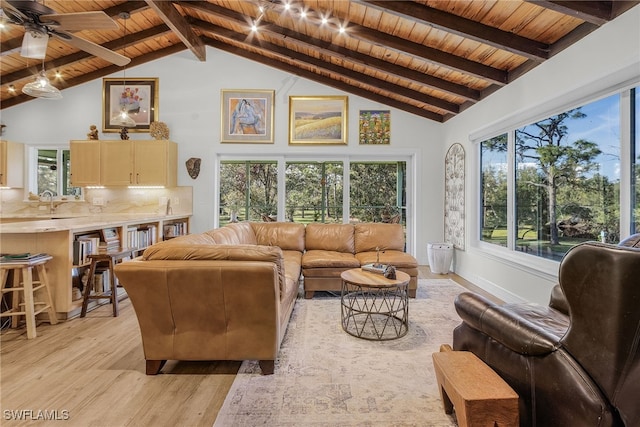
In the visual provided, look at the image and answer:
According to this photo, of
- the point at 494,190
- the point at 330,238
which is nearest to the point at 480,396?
the point at 330,238

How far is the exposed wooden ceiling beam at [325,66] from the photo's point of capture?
491 cm

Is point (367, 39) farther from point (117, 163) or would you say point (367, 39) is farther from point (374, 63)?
point (117, 163)

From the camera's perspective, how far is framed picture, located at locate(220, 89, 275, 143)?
18.8 feet

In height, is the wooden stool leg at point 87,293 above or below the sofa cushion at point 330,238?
below

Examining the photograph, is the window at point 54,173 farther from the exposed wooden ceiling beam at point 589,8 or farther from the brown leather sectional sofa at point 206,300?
the exposed wooden ceiling beam at point 589,8

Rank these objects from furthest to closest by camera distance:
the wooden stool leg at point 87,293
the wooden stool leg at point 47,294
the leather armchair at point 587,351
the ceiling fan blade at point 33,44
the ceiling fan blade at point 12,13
Answer: 1. the wooden stool leg at point 87,293
2. the wooden stool leg at point 47,294
3. the ceiling fan blade at point 33,44
4. the ceiling fan blade at point 12,13
5. the leather armchair at point 587,351

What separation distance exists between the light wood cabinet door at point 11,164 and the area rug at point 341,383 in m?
5.75

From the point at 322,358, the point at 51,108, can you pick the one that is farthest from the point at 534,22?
the point at 51,108

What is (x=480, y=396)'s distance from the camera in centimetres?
130

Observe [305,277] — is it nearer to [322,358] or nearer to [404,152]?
[322,358]

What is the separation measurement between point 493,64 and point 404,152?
221 centimetres

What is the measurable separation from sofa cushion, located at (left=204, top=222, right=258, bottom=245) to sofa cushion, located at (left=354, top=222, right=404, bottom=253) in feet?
4.93

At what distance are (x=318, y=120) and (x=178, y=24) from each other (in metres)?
2.54

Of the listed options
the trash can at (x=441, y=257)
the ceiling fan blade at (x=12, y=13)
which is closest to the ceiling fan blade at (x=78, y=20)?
the ceiling fan blade at (x=12, y=13)
